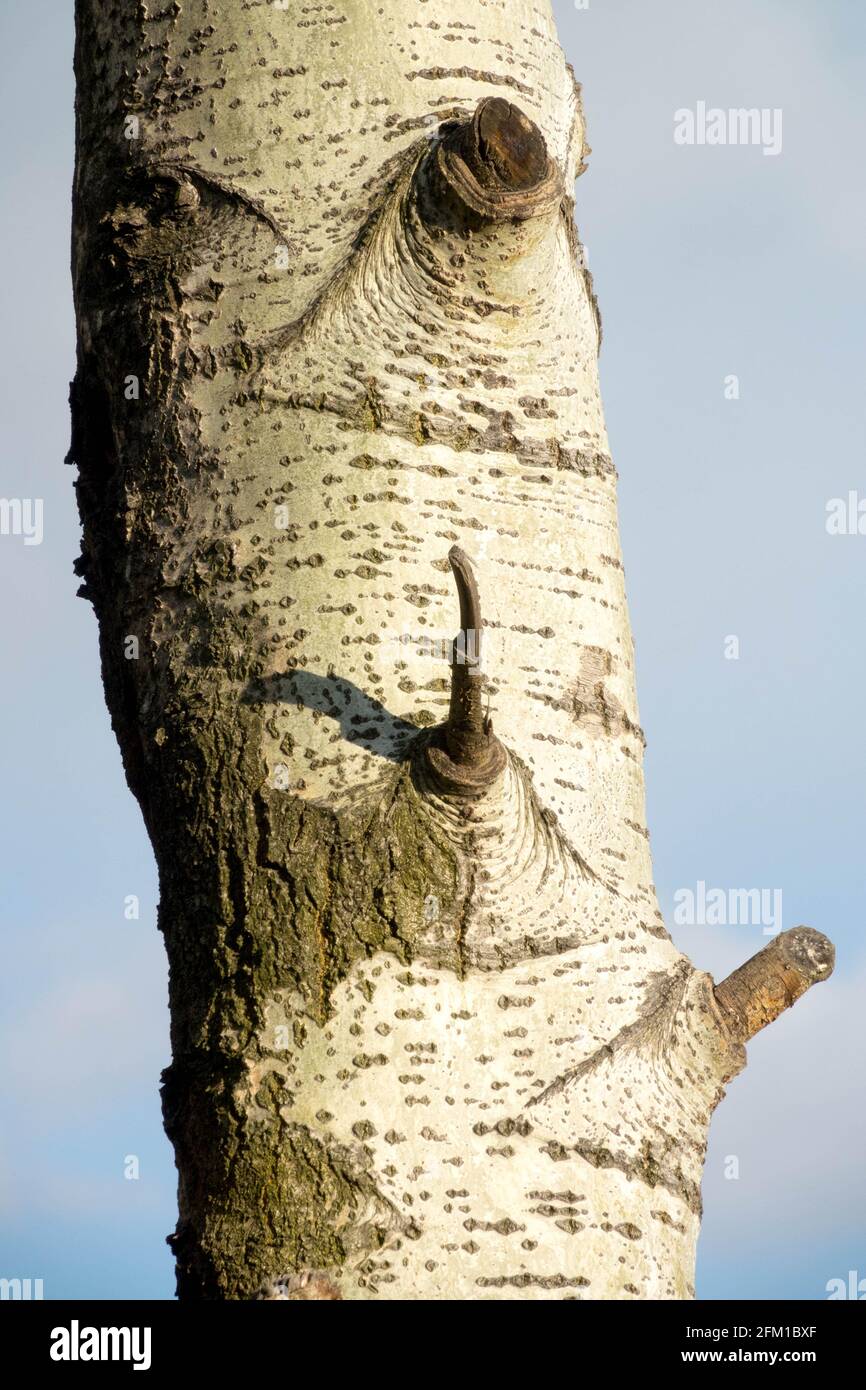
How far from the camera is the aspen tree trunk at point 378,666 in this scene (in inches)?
70.5

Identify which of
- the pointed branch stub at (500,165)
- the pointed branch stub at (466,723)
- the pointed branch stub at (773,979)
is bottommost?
the pointed branch stub at (773,979)

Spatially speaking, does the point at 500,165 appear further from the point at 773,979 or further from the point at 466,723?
the point at 773,979

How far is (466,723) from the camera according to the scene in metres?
1.79

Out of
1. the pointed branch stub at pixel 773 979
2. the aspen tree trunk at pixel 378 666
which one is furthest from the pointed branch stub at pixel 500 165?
the pointed branch stub at pixel 773 979

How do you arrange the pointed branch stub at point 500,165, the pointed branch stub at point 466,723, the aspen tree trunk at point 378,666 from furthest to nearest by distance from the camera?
the pointed branch stub at point 500,165, the aspen tree trunk at point 378,666, the pointed branch stub at point 466,723

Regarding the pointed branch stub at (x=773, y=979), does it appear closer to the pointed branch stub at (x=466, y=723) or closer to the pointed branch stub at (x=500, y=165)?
the pointed branch stub at (x=466, y=723)

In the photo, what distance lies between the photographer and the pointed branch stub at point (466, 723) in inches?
66.0

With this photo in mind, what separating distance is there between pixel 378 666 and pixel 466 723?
208mm

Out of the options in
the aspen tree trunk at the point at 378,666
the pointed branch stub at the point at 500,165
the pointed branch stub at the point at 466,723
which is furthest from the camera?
the pointed branch stub at the point at 500,165

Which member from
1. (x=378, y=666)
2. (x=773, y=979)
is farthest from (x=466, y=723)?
(x=773, y=979)

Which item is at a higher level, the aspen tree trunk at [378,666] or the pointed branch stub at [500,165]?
the pointed branch stub at [500,165]

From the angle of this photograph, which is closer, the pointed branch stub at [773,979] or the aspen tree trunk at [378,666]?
the aspen tree trunk at [378,666]

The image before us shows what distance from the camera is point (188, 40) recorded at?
2281mm

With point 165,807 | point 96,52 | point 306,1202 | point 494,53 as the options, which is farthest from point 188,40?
point 306,1202
